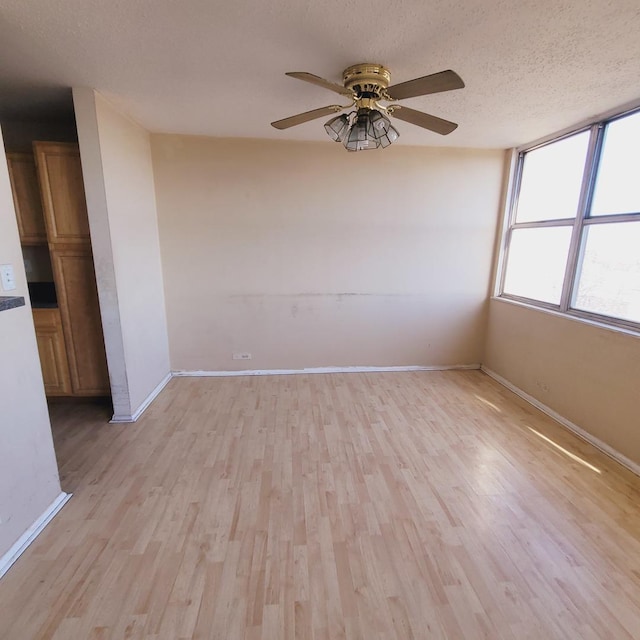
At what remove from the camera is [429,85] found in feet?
5.04

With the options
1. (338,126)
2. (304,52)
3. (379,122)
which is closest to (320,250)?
(338,126)

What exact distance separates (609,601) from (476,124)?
3130 mm

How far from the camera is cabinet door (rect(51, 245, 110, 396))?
2.62 m

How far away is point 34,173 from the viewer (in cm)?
257

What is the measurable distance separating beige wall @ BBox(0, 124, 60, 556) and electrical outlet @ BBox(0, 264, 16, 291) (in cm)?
2

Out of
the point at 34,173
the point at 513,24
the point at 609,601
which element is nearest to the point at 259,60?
Answer: the point at 513,24

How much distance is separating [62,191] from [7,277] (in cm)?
129

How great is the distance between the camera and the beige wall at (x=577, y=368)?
2.26 meters

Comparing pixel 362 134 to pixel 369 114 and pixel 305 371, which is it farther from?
pixel 305 371

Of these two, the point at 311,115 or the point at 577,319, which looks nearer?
the point at 311,115

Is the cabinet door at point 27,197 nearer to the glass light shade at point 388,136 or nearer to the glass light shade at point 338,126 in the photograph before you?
the glass light shade at point 338,126

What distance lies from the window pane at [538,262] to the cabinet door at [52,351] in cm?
425

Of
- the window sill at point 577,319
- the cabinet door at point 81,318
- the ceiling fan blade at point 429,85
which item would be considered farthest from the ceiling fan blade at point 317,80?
the window sill at point 577,319

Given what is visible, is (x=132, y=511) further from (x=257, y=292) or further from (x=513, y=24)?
(x=513, y=24)
